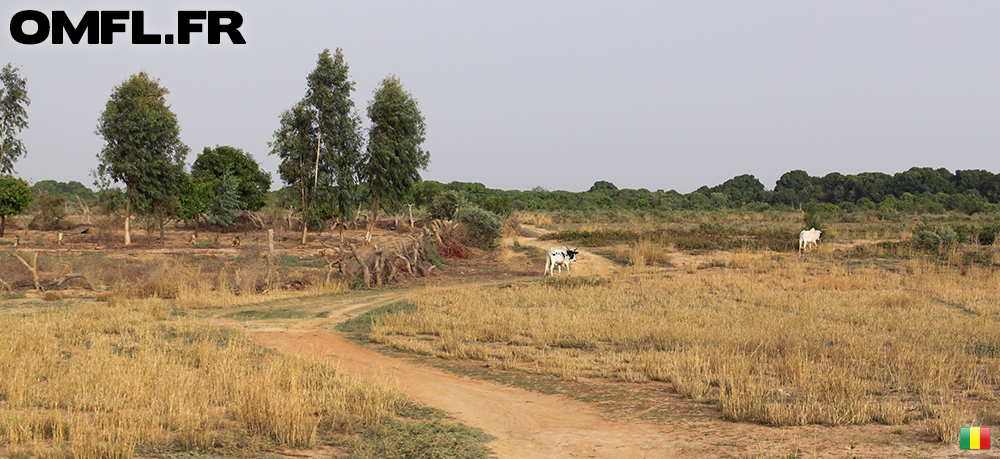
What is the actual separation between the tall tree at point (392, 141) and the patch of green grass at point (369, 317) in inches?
688

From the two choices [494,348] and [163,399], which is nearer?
[163,399]

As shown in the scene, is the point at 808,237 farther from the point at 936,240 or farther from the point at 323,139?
the point at 323,139

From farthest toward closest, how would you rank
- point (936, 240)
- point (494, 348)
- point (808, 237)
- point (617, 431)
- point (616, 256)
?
point (808, 237)
point (936, 240)
point (616, 256)
point (494, 348)
point (617, 431)

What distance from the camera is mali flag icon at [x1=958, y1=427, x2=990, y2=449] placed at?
5.10 metres

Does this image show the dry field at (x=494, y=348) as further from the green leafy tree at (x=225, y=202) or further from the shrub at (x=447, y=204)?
the green leafy tree at (x=225, y=202)

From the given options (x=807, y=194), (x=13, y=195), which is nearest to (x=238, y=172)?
(x=13, y=195)

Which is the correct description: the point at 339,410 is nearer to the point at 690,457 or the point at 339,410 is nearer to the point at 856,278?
the point at 690,457

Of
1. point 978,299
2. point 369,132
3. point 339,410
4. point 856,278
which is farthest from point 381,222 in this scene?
point 339,410

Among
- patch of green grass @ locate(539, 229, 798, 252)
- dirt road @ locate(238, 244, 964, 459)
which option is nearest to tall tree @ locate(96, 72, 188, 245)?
patch of green grass @ locate(539, 229, 798, 252)

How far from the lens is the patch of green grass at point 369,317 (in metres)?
12.1

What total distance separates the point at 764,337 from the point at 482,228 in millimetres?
20569

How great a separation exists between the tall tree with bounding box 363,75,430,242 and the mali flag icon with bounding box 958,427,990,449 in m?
27.5

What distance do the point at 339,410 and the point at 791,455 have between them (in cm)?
400

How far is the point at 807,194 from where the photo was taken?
9619 centimetres
